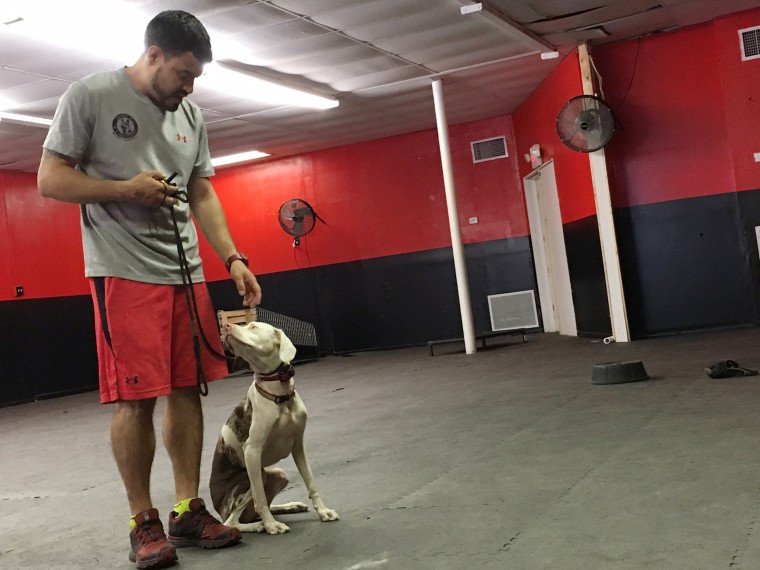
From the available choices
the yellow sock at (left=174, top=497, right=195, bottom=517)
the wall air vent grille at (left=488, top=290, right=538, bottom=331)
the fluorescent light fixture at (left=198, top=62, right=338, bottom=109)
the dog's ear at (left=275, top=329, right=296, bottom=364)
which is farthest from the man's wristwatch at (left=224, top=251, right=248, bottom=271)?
the wall air vent grille at (left=488, top=290, right=538, bottom=331)

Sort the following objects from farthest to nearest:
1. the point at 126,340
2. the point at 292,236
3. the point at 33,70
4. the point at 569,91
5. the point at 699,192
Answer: the point at 292,236 → the point at 569,91 → the point at 699,192 → the point at 33,70 → the point at 126,340

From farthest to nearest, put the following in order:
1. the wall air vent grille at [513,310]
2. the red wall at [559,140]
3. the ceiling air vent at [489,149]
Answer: the ceiling air vent at [489,149], the wall air vent grille at [513,310], the red wall at [559,140]

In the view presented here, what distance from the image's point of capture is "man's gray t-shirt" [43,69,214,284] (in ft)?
8.30

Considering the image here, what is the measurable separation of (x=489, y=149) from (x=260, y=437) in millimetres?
10414

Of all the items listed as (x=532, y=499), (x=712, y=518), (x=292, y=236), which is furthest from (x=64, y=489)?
(x=292, y=236)

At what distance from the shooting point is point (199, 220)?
2.93 meters

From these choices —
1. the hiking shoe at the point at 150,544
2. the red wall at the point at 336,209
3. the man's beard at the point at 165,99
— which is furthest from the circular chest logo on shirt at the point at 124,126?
the red wall at the point at 336,209

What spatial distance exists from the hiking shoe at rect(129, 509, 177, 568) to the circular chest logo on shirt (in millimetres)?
1129

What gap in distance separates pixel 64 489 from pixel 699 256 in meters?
6.80

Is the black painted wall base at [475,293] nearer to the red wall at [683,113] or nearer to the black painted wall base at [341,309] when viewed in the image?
the black painted wall base at [341,309]

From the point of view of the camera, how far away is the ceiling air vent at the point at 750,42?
8.38m

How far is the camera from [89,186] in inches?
97.6

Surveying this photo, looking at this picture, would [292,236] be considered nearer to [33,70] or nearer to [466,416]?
[33,70]

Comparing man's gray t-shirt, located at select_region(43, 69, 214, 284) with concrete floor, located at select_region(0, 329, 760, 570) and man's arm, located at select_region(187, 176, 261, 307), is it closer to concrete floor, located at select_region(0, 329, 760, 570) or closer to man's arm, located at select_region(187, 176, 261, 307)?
man's arm, located at select_region(187, 176, 261, 307)
